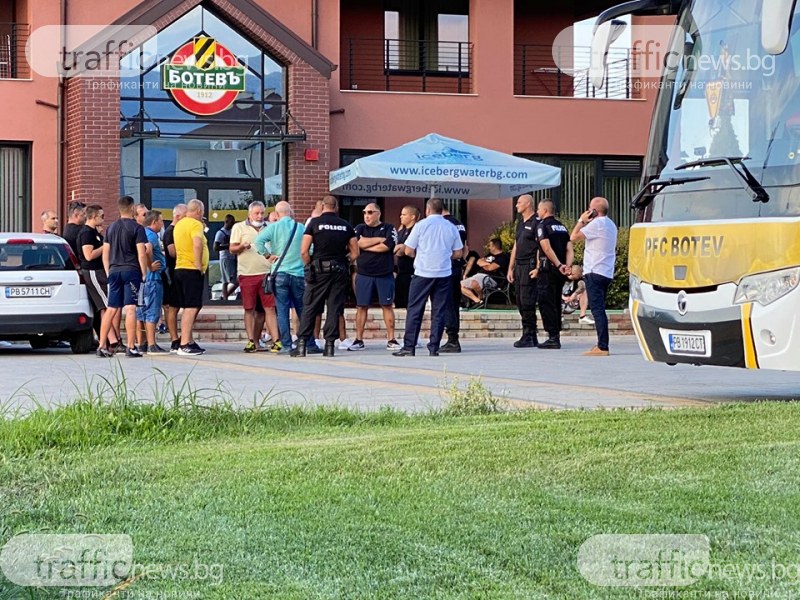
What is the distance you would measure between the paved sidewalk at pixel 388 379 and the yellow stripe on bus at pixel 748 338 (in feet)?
2.45

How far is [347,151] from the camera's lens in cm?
2711

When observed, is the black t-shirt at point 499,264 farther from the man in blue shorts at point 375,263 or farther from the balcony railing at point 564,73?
the man in blue shorts at point 375,263

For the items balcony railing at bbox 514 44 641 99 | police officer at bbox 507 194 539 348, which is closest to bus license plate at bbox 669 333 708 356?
police officer at bbox 507 194 539 348

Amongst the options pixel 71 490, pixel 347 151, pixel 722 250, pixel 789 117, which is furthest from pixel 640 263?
pixel 347 151

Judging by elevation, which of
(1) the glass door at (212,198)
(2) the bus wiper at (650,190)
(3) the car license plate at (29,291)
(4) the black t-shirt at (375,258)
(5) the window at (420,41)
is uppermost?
(5) the window at (420,41)

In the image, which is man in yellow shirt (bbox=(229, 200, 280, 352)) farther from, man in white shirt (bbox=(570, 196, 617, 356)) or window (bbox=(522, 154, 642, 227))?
window (bbox=(522, 154, 642, 227))

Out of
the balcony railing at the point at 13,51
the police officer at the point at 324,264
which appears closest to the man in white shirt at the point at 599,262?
the police officer at the point at 324,264

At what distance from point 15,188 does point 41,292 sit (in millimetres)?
9971

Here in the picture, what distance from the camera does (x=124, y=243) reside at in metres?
15.9

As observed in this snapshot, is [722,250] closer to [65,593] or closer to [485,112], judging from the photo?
[65,593]

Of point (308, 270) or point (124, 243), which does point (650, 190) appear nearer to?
point (308, 270)

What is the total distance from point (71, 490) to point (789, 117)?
5801 millimetres

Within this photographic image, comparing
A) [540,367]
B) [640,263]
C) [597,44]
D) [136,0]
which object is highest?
[136,0]

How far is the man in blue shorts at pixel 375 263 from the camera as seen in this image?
17.2 meters
